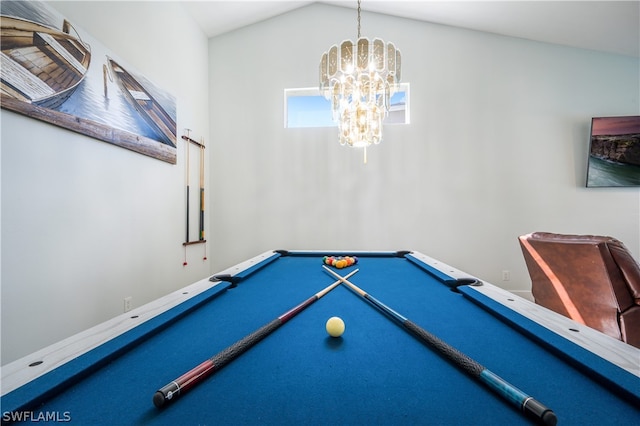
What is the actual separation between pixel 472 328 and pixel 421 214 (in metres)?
2.34

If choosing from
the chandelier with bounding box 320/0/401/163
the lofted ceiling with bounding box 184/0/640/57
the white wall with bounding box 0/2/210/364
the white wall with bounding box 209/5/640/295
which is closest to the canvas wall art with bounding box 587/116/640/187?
the white wall with bounding box 209/5/640/295

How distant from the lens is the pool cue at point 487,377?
17.9 inches

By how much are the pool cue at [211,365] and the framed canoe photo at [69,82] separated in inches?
66.1

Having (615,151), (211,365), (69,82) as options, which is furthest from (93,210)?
(615,151)

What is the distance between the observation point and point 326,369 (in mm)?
632

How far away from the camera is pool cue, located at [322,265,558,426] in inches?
17.9

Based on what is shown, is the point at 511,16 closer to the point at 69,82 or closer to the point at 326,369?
the point at 326,369

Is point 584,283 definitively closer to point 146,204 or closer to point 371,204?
point 371,204

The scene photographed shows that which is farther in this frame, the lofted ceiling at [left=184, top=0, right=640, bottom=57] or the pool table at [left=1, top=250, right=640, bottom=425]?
the lofted ceiling at [left=184, top=0, right=640, bottom=57]

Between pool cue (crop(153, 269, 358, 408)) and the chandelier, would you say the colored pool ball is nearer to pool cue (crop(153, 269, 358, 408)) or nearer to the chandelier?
pool cue (crop(153, 269, 358, 408))

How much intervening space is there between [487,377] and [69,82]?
2.42 meters

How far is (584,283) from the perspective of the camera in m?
1.46

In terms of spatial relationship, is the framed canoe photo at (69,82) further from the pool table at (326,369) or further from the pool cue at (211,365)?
the pool cue at (211,365)

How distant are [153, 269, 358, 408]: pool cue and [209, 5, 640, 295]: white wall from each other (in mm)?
2324
